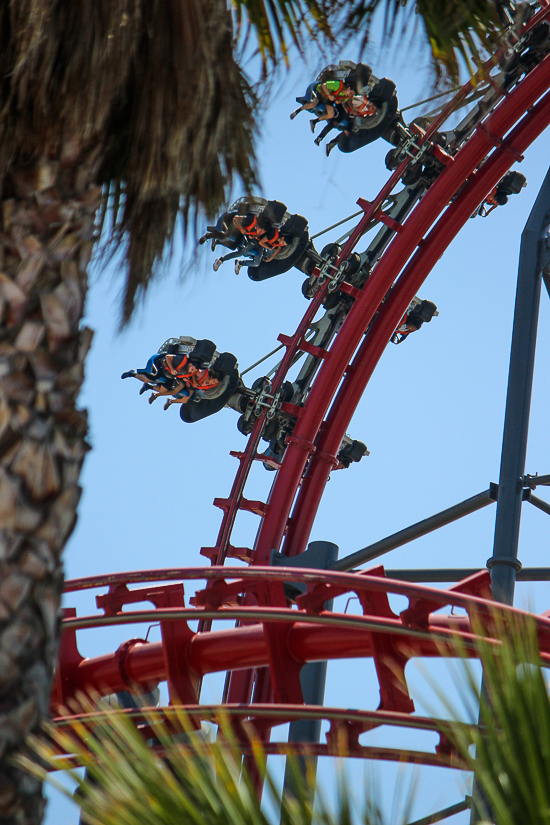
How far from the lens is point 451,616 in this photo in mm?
4785

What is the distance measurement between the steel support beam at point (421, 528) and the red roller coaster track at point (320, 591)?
0.94 m

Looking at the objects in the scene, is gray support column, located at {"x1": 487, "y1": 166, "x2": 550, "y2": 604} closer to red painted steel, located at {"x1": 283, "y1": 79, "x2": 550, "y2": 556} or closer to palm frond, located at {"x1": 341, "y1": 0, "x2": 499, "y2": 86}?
red painted steel, located at {"x1": 283, "y1": 79, "x2": 550, "y2": 556}

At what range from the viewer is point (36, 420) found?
2035mm

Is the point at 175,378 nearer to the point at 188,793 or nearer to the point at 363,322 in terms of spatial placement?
the point at 363,322

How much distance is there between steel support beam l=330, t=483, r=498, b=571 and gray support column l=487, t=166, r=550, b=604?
1298mm

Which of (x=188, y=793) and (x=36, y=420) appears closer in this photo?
(x=188, y=793)

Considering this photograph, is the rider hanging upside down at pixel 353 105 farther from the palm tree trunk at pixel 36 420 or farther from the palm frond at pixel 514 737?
the palm frond at pixel 514 737

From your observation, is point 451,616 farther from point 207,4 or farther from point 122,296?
point 207,4

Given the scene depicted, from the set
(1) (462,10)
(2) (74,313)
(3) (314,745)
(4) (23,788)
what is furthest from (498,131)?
(4) (23,788)

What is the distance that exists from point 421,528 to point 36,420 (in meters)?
5.27

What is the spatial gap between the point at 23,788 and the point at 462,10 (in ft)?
6.69

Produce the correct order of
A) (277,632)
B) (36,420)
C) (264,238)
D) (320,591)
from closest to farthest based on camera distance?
(36,420) → (320,591) → (277,632) → (264,238)

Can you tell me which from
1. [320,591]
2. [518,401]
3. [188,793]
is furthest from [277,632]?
[188,793]

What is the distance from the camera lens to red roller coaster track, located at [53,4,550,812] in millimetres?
4859
